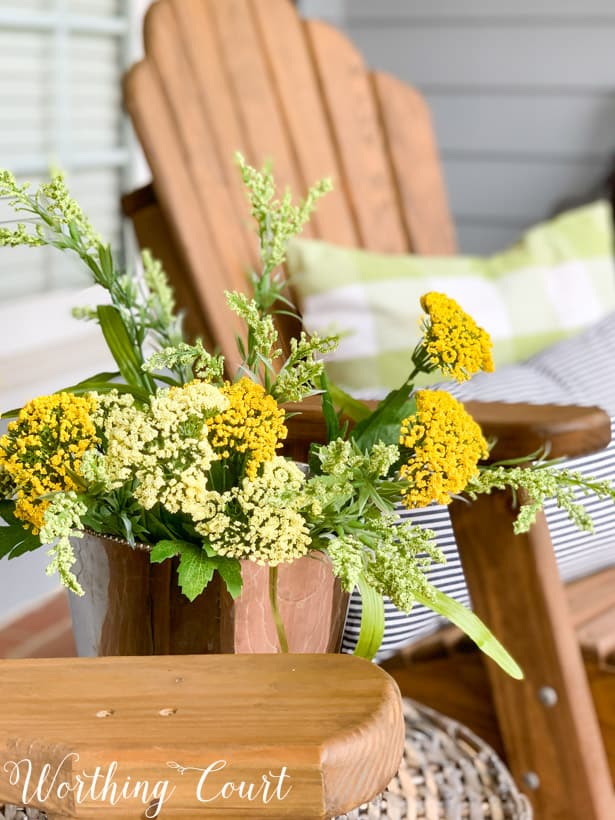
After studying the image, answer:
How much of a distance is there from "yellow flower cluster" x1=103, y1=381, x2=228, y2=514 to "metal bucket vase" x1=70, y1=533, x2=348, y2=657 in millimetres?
63

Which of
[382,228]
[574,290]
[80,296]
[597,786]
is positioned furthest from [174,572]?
[382,228]

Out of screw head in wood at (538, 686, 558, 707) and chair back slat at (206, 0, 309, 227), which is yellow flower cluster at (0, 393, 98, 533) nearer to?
screw head in wood at (538, 686, 558, 707)

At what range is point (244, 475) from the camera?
1.84 ft

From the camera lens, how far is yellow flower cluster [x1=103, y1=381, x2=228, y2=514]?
519 mm

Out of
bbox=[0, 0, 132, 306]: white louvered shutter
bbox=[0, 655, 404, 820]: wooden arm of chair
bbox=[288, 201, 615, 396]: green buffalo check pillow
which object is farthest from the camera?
bbox=[0, 0, 132, 306]: white louvered shutter

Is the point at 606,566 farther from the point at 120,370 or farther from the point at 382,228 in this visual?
the point at 382,228

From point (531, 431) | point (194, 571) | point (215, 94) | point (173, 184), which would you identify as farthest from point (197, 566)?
point (215, 94)

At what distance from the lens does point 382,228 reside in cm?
171

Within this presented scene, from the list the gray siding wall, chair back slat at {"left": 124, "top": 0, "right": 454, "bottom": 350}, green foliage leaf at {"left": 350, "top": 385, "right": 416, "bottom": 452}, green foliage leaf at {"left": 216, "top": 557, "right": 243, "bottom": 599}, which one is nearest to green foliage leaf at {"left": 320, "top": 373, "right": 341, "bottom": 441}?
green foliage leaf at {"left": 350, "top": 385, "right": 416, "bottom": 452}

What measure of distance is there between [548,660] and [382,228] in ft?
3.34

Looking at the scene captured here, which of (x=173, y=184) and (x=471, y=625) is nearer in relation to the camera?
(x=471, y=625)

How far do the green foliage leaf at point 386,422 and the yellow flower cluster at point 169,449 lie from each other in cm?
12

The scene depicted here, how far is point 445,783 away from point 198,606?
28 centimetres

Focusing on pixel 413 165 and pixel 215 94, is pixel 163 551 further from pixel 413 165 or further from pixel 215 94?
pixel 413 165
